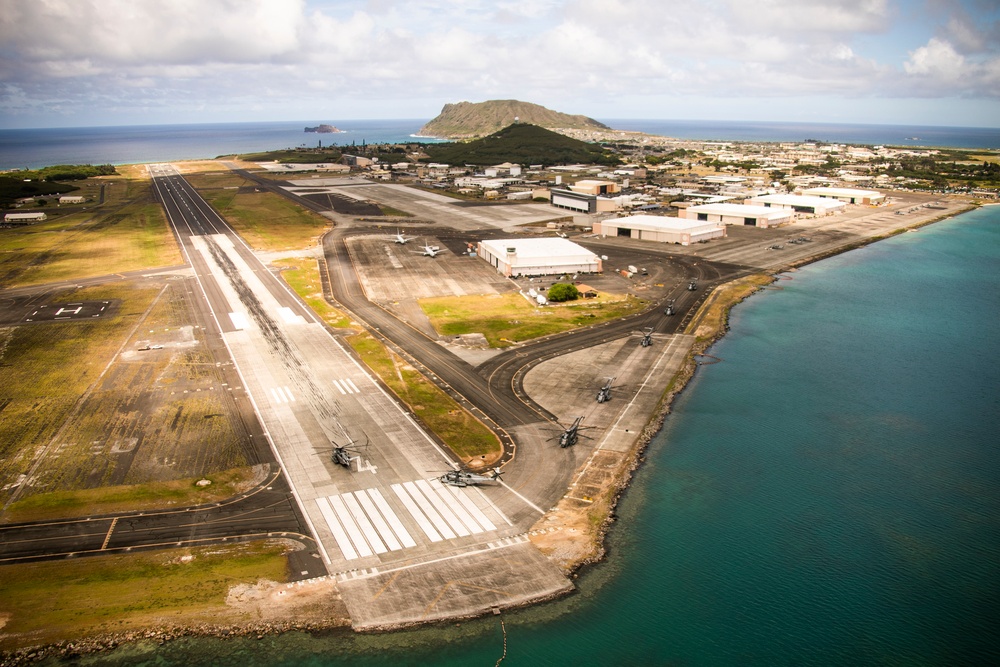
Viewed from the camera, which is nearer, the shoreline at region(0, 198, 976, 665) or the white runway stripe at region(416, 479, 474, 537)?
the shoreline at region(0, 198, 976, 665)

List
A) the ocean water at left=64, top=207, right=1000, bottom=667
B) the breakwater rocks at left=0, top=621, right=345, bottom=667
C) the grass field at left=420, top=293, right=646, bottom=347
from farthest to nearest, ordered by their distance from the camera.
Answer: the grass field at left=420, top=293, right=646, bottom=347
the ocean water at left=64, top=207, right=1000, bottom=667
the breakwater rocks at left=0, top=621, right=345, bottom=667

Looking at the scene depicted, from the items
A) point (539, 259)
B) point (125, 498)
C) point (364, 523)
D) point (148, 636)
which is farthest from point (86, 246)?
point (148, 636)

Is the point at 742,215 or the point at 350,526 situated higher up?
the point at 742,215

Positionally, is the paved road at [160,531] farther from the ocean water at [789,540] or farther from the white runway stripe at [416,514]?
the ocean water at [789,540]

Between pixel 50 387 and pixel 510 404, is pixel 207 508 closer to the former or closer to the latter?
pixel 510 404

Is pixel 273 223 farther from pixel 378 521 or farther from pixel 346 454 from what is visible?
pixel 378 521

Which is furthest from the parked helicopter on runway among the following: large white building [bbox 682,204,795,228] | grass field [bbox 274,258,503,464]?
large white building [bbox 682,204,795,228]

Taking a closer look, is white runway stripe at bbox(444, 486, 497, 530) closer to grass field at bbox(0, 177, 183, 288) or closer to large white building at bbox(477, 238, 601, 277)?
large white building at bbox(477, 238, 601, 277)
